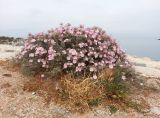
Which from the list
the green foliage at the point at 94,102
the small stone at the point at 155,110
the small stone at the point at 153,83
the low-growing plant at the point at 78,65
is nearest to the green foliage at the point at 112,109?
the low-growing plant at the point at 78,65

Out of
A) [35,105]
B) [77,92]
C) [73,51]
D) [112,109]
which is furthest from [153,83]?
[35,105]

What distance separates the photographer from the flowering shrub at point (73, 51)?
936 cm

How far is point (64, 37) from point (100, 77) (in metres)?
1.41

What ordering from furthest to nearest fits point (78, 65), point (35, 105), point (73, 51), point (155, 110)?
point (73, 51) < point (78, 65) < point (155, 110) < point (35, 105)

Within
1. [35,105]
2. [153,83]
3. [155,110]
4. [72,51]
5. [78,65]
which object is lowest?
[155,110]

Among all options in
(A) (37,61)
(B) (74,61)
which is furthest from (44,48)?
(B) (74,61)

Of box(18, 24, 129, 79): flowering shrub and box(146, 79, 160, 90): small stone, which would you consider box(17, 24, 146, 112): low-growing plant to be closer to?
box(18, 24, 129, 79): flowering shrub

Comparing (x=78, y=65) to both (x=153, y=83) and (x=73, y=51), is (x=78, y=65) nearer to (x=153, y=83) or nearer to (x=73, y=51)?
(x=73, y=51)

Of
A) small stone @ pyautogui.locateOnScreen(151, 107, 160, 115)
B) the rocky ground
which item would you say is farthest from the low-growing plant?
small stone @ pyautogui.locateOnScreen(151, 107, 160, 115)

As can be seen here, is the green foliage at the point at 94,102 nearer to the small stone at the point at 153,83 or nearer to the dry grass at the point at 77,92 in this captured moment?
the dry grass at the point at 77,92

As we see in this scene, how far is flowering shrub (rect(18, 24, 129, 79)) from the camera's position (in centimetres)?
936

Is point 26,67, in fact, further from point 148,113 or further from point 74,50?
point 148,113

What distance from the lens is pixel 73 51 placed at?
9.37m

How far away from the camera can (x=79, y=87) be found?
344 inches
